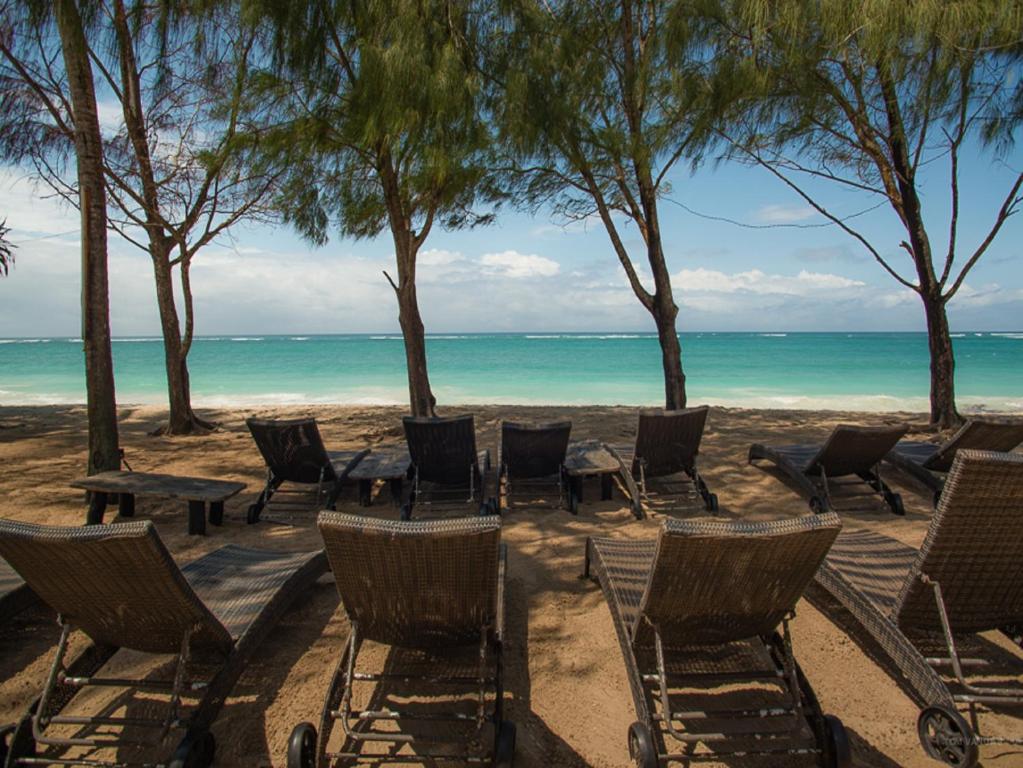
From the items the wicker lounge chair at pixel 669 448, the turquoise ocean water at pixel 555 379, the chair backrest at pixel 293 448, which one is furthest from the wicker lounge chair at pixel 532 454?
the turquoise ocean water at pixel 555 379

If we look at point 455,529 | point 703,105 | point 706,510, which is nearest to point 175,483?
point 455,529

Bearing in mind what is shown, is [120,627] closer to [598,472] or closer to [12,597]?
[12,597]

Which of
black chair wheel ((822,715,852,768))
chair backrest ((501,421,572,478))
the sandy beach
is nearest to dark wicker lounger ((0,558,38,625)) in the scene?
the sandy beach

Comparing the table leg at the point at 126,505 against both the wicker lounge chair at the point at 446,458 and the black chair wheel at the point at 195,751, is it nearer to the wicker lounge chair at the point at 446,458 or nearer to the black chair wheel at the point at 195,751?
the wicker lounge chair at the point at 446,458

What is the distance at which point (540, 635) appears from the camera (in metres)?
2.62

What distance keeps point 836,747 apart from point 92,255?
17.7 feet

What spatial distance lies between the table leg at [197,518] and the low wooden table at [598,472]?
99.2 inches

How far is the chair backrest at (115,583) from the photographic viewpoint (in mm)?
1734

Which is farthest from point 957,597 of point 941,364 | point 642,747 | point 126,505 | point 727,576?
point 941,364

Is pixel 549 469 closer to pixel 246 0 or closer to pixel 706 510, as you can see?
pixel 706 510

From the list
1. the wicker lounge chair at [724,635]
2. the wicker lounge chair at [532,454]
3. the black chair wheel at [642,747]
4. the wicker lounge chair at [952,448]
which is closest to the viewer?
the black chair wheel at [642,747]

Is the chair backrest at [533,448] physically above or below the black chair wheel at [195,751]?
above

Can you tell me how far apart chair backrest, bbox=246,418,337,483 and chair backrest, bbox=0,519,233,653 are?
2.30 metres

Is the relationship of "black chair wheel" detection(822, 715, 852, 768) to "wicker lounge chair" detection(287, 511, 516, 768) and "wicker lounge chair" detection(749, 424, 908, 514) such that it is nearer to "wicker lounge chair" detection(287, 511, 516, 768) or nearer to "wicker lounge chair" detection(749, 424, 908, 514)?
"wicker lounge chair" detection(287, 511, 516, 768)
